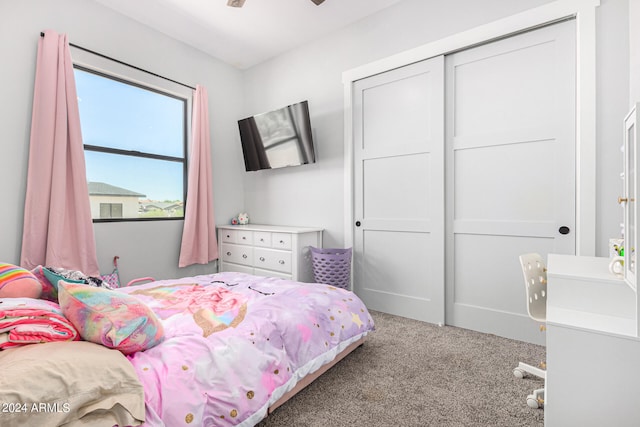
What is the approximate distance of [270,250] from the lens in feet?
10.8

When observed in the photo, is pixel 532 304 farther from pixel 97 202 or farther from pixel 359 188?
pixel 97 202

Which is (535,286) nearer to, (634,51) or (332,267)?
(634,51)

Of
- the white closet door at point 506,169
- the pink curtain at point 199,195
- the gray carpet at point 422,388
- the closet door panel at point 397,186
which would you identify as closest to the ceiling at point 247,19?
the pink curtain at point 199,195

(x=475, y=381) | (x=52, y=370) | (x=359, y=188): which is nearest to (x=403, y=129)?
Answer: (x=359, y=188)

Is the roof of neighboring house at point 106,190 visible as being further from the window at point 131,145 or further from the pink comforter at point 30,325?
the pink comforter at point 30,325

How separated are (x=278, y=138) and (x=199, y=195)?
43.3 inches

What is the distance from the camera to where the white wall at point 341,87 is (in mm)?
2020

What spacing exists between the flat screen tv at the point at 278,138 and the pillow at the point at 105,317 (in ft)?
7.72

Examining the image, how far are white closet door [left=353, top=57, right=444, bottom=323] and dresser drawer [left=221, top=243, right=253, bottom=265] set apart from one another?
118cm

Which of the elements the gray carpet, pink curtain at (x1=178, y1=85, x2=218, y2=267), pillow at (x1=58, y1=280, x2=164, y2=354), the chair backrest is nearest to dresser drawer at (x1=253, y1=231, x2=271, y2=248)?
pink curtain at (x1=178, y1=85, x2=218, y2=267)

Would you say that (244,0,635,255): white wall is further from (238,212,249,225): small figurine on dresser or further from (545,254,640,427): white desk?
(545,254,640,427): white desk

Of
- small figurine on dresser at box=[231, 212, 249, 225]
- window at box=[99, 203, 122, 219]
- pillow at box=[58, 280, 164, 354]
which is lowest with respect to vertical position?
pillow at box=[58, 280, 164, 354]

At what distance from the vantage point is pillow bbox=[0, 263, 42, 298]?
130 cm

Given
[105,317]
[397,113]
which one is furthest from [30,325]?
[397,113]
